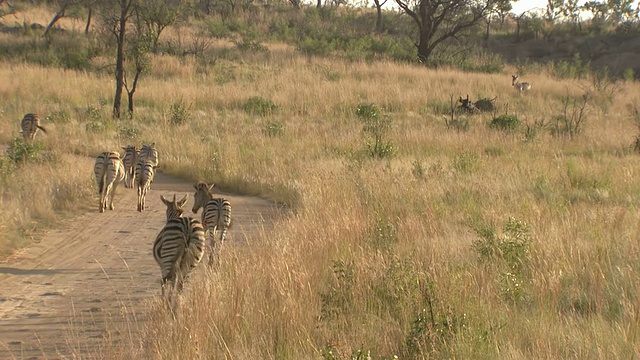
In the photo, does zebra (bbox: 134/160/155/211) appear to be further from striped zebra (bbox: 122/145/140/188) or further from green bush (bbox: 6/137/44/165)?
green bush (bbox: 6/137/44/165)

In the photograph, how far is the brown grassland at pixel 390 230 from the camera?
523cm

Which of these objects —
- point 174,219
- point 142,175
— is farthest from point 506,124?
point 174,219

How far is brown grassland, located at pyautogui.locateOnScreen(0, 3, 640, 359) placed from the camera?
523 cm

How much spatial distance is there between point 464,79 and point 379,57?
8167mm

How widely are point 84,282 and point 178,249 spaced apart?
1778mm

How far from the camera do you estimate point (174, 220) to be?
6980 mm

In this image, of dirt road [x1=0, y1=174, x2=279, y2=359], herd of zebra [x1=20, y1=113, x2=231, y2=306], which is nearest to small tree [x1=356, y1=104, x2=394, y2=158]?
dirt road [x1=0, y1=174, x2=279, y2=359]

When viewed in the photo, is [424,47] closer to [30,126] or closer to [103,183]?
[30,126]

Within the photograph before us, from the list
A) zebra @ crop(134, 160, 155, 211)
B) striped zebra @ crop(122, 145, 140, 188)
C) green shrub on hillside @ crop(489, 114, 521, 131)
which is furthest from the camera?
green shrub on hillside @ crop(489, 114, 521, 131)

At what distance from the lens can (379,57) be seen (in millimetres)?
38562

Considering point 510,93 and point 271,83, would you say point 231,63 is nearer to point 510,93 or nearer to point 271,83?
point 271,83

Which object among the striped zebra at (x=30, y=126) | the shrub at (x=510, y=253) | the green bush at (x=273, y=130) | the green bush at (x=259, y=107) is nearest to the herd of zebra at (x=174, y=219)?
the shrub at (x=510, y=253)

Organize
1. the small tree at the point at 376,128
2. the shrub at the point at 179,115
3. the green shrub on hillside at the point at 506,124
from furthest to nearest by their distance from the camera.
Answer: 1. the shrub at the point at 179,115
2. the green shrub on hillside at the point at 506,124
3. the small tree at the point at 376,128

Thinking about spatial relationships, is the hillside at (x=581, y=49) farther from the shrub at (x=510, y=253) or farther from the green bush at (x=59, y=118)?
the shrub at (x=510, y=253)
